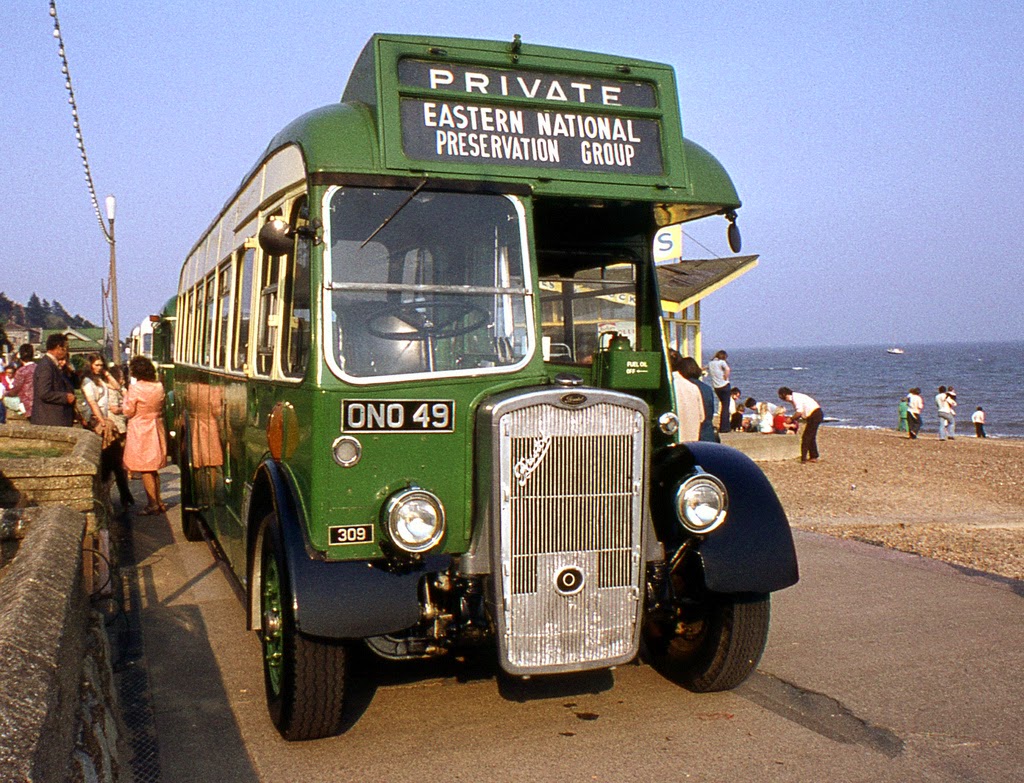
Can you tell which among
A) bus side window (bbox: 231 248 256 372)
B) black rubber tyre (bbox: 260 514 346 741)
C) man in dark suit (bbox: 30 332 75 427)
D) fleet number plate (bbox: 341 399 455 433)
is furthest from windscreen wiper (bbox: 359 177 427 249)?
man in dark suit (bbox: 30 332 75 427)

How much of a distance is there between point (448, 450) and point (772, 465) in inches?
554

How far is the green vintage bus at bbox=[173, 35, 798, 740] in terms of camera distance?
455cm

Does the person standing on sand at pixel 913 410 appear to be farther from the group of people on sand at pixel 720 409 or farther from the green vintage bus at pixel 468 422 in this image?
the green vintage bus at pixel 468 422

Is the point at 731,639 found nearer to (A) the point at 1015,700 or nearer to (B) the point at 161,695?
(A) the point at 1015,700

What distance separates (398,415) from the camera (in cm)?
466

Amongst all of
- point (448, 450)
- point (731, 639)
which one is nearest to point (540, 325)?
point (448, 450)

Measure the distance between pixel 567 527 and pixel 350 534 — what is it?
0.99 metres

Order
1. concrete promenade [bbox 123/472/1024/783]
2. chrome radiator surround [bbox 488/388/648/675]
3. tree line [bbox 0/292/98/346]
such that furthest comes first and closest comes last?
1. tree line [bbox 0/292/98/346]
2. chrome radiator surround [bbox 488/388/648/675]
3. concrete promenade [bbox 123/472/1024/783]

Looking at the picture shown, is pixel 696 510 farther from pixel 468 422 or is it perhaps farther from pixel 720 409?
pixel 720 409

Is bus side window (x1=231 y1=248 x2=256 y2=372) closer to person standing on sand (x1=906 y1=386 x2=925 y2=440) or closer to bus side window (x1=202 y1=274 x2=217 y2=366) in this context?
bus side window (x1=202 y1=274 x2=217 y2=366)

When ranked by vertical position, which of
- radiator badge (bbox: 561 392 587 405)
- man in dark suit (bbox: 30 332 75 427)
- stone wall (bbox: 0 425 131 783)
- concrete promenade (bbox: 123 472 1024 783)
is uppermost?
man in dark suit (bbox: 30 332 75 427)

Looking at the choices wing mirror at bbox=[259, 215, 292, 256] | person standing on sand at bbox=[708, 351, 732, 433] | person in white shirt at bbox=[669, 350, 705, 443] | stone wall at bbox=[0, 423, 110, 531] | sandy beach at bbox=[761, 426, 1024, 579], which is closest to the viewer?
wing mirror at bbox=[259, 215, 292, 256]

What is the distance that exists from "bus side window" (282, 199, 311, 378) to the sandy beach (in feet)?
20.8

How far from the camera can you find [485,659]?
5.82 m
